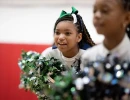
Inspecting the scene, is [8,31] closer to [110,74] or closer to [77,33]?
[77,33]

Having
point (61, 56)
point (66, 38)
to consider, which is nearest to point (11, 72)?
point (61, 56)

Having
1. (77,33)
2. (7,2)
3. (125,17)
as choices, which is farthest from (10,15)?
(125,17)

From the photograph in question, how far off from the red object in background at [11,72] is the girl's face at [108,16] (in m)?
1.44

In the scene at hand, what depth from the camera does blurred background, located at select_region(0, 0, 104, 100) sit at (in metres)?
2.19

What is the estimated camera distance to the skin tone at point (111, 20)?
2.52ft

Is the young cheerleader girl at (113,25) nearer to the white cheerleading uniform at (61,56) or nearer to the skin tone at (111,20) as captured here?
the skin tone at (111,20)

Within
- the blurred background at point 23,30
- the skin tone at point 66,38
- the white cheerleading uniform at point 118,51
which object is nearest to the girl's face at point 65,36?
the skin tone at point 66,38

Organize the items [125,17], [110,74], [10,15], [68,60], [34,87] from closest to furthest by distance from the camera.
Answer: [110,74]
[125,17]
[34,87]
[68,60]
[10,15]

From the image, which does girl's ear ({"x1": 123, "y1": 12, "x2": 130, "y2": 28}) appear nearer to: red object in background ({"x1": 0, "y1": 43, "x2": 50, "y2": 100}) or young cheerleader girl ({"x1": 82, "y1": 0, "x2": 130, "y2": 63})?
young cheerleader girl ({"x1": 82, "y1": 0, "x2": 130, "y2": 63})

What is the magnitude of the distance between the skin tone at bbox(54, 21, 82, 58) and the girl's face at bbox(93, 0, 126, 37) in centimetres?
54

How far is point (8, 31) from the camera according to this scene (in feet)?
7.51

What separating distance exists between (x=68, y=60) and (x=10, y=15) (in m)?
A: 1.10

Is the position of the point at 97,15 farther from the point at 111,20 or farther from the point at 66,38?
the point at 66,38

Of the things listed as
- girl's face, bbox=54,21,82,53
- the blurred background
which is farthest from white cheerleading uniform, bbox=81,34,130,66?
the blurred background
